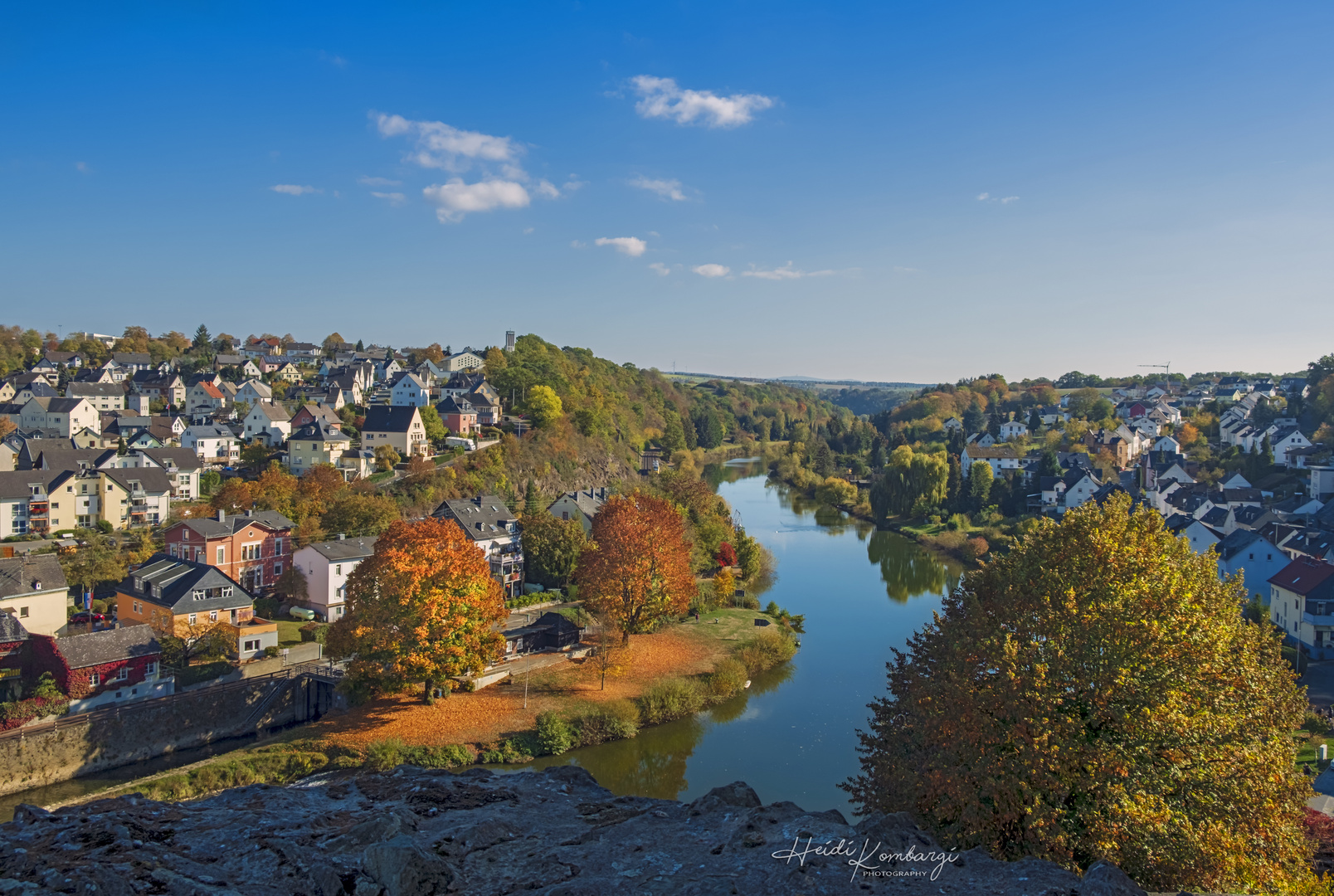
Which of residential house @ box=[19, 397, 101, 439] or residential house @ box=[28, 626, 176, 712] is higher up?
residential house @ box=[19, 397, 101, 439]

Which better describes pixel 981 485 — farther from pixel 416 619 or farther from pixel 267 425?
pixel 267 425

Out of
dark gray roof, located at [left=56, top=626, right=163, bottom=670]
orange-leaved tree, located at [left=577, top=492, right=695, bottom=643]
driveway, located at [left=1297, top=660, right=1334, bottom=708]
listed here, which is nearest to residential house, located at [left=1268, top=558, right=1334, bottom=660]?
driveway, located at [left=1297, top=660, right=1334, bottom=708]

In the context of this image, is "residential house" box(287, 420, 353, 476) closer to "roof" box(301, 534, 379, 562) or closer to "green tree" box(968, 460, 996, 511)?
"roof" box(301, 534, 379, 562)

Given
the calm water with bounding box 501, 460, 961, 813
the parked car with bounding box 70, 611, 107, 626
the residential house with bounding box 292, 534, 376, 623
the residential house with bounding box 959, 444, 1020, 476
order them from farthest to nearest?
1. the residential house with bounding box 959, 444, 1020, 476
2. the residential house with bounding box 292, 534, 376, 623
3. the parked car with bounding box 70, 611, 107, 626
4. the calm water with bounding box 501, 460, 961, 813

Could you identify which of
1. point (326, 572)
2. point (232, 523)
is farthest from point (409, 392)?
point (326, 572)

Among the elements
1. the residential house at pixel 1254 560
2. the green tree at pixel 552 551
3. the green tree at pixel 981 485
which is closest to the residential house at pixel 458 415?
the green tree at pixel 552 551

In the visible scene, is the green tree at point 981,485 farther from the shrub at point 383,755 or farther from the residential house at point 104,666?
the residential house at point 104,666
